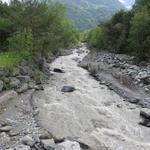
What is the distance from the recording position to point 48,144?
61.8 feet

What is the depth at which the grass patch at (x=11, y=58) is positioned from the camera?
3343 centimetres

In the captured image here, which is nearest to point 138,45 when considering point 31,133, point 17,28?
point 17,28

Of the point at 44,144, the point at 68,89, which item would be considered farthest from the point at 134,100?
the point at 44,144

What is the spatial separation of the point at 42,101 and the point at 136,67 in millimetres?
24073

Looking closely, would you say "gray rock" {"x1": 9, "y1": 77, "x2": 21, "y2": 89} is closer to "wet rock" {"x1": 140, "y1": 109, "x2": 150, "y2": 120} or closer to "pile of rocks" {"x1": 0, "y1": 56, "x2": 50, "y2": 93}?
"pile of rocks" {"x1": 0, "y1": 56, "x2": 50, "y2": 93}

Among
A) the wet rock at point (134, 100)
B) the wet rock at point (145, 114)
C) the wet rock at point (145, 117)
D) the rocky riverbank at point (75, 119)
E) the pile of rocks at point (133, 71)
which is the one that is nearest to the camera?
the rocky riverbank at point (75, 119)

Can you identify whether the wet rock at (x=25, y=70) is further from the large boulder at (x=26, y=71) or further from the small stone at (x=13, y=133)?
the small stone at (x=13, y=133)

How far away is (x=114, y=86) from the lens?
38000mm

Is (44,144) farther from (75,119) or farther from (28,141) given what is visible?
(75,119)

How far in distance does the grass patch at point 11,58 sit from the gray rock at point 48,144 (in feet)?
48.7

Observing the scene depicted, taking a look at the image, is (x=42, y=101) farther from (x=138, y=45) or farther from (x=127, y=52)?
(x=127, y=52)

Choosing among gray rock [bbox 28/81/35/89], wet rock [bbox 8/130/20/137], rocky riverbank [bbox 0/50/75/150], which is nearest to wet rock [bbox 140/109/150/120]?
rocky riverbank [bbox 0/50/75/150]

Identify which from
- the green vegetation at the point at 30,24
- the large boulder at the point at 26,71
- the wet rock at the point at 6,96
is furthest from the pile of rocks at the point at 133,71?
the wet rock at the point at 6,96

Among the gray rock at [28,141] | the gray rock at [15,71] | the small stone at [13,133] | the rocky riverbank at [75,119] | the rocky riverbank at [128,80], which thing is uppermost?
the gray rock at [15,71]
